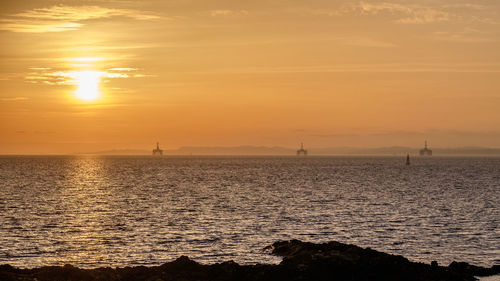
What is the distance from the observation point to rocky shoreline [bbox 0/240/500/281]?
3675 centimetres

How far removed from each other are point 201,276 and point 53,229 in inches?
1275

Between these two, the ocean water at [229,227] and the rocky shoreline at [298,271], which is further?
the ocean water at [229,227]

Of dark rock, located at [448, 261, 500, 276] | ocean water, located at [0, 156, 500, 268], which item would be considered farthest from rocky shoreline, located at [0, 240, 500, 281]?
ocean water, located at [0, 156, 500, 268]

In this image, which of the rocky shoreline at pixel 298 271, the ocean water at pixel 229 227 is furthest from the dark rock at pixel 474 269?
the ocean water at pixel 229 227

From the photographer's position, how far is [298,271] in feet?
125

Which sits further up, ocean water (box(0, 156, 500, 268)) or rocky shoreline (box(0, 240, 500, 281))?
rocky shoreline (box(0, 240, 500, 281))

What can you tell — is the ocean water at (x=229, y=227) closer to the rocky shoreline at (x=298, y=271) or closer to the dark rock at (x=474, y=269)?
the dark rock at (x=474, y=269)

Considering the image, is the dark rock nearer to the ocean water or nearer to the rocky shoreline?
the rocky shoreline

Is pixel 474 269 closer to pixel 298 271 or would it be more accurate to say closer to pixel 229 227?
pixel 298 271

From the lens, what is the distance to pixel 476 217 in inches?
2958

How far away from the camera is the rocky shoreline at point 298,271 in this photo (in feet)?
121

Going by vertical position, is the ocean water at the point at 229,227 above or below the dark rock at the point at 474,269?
below

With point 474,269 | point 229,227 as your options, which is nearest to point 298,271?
point 474,269

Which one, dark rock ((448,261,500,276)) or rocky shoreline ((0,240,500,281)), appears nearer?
rocky shoreline ((0,240,500,281))
